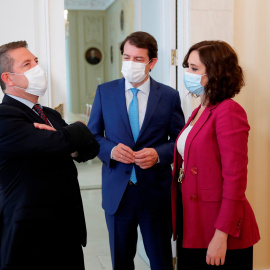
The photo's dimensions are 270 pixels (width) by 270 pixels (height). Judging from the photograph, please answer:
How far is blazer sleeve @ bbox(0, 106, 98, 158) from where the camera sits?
1826 millimetres

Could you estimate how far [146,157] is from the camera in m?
2.44

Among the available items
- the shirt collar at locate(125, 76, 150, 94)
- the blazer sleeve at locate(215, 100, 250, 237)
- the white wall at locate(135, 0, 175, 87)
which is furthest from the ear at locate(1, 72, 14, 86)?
the white wall at locate(135, 0, 175, 87)

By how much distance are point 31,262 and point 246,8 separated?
2283mm

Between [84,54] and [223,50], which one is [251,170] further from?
[84,54]

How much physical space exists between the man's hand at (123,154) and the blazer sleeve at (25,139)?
1.77 feet

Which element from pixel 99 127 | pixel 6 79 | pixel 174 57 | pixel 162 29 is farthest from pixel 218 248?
pixel 162 29

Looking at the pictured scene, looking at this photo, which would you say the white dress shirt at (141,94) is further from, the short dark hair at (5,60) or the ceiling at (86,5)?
the ceiling at (86,5)

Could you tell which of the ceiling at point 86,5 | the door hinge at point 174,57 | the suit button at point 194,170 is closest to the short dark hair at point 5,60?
the suit button at point 194,170

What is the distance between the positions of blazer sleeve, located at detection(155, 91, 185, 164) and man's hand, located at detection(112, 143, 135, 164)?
16cm

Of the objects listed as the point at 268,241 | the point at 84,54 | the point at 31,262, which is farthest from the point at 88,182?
the point at 84,54

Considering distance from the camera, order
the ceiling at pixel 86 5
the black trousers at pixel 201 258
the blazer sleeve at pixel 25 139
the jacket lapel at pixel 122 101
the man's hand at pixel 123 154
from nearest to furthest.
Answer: the blazer sleeve at pixel 25 139 → the black trousers at pixel 201 258 → the man's hand at pixel 123 154 → the jacket lapel at pixel 122 101 → the ceiling at pixel 86 5

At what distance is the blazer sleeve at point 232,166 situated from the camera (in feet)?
6.06

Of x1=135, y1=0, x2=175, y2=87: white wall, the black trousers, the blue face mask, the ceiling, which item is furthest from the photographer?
the ceiling

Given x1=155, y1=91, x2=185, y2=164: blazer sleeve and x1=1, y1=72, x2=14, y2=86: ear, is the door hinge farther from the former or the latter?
x1=1, y1=72, x2=14, y2=86: ear
